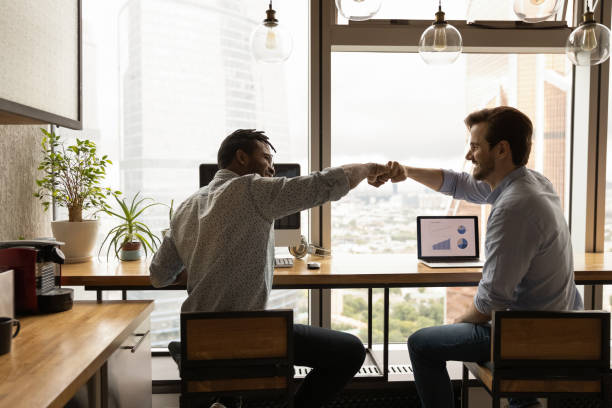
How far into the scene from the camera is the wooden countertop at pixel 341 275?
2156 millimetres

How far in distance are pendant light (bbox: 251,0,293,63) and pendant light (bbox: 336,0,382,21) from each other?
Result: 1.35 ft

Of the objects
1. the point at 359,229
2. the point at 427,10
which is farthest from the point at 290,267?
the point at 427,10

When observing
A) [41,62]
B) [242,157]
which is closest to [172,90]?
[41,62]

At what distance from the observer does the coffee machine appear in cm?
166

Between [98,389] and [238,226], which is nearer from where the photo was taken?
[98,389]

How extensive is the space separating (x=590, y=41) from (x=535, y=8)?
357 millimetres

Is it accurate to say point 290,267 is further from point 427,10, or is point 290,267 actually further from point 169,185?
point 427,10

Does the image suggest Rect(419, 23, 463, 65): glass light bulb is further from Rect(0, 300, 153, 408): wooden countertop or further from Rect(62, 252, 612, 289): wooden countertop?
Rect(0, 300, 153, 408): wooden countertop

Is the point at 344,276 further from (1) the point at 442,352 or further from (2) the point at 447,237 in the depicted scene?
(2) the point at 447,237

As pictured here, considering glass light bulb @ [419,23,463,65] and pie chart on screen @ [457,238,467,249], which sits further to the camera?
pie chart on screen @ [457,238,467,249]

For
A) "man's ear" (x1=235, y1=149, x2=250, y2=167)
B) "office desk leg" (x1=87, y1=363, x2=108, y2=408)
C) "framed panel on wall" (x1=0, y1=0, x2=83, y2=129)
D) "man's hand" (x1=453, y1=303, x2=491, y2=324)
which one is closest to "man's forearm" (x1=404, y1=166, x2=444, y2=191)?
"man's hand" (x1=453, y1=303, x2=491, y2=324)

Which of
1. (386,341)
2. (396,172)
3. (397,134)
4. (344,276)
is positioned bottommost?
(386,341)

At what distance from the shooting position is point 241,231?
157 centimetres

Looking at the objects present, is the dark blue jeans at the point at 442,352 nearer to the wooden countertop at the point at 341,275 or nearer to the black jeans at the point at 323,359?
the black jeans at the point at 323,359
